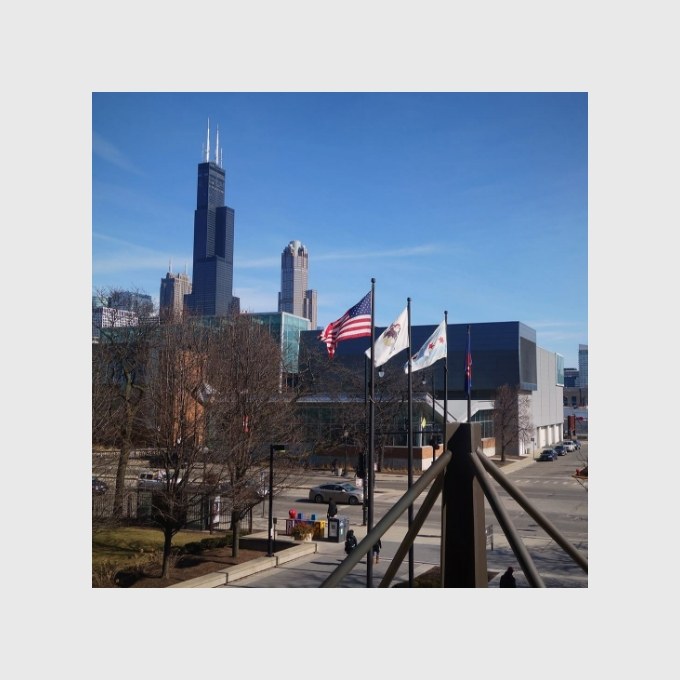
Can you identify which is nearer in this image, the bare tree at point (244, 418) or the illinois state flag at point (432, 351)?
the illinois state flag at point (432, 351)

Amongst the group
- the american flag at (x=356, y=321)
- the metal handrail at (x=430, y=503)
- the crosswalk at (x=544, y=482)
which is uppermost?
the american flag at (x=356, y=321)

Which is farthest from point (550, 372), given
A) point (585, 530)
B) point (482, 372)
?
point (585, 530)

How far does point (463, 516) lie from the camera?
9.27 meters

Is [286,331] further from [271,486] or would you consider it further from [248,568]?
[248,568]

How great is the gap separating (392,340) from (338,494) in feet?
69.0

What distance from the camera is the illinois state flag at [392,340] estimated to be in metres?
14.8

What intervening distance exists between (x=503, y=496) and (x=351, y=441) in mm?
13742

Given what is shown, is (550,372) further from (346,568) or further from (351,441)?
(346,568)

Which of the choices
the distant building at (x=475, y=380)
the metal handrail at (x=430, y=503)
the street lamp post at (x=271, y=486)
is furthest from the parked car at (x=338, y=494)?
the metal handrail at (x=430, y=503)

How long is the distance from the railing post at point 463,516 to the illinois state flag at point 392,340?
5.35 metres

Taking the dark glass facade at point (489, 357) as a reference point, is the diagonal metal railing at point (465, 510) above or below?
below

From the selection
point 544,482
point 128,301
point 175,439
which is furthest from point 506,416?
point 175,439

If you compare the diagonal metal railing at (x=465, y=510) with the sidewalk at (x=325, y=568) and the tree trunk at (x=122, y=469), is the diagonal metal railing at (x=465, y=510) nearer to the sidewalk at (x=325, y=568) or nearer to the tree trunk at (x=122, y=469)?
the sidewalk at (x=325, y=568)

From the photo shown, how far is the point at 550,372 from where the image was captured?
71.9 m
